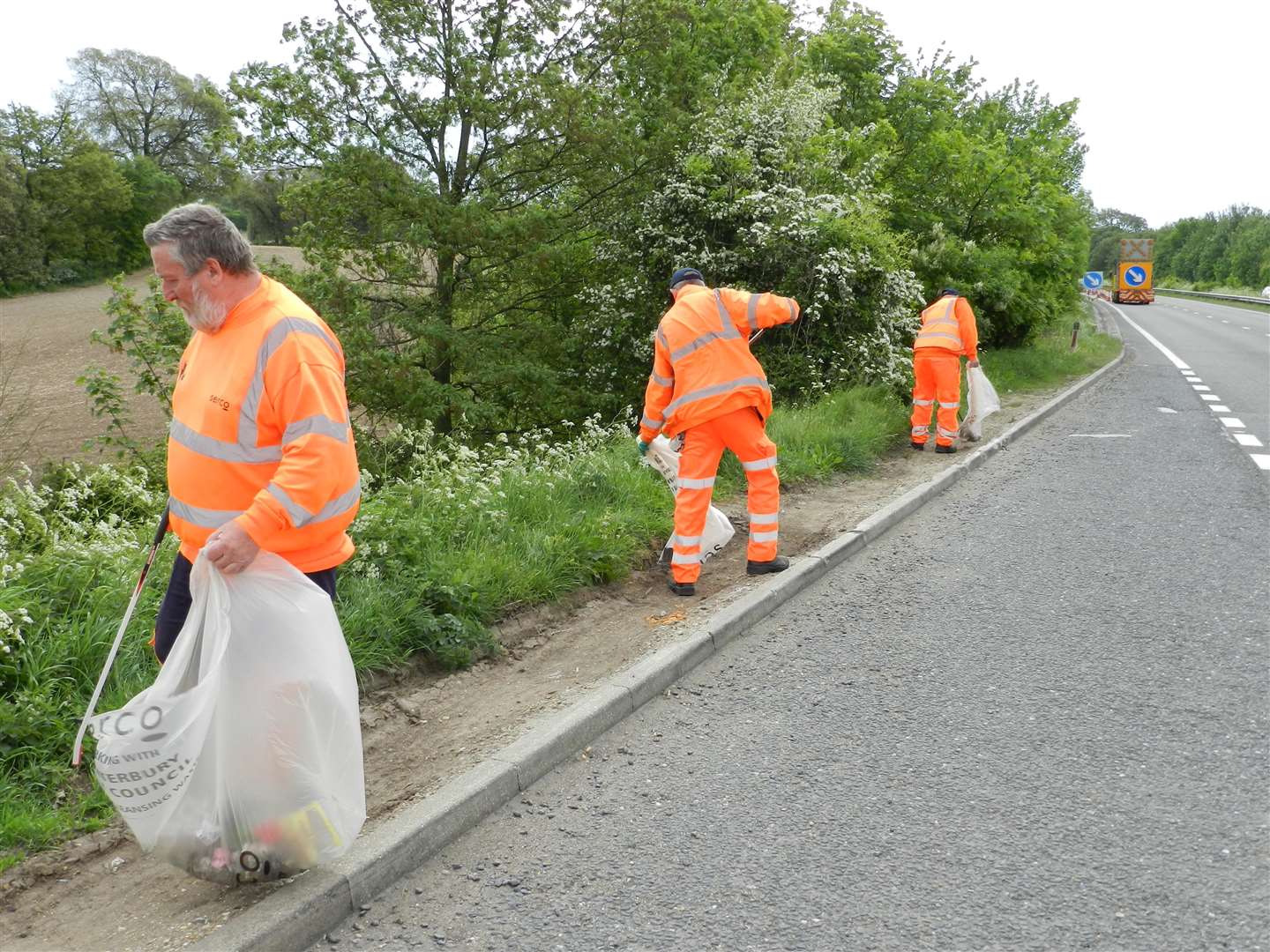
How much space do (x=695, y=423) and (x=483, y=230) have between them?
7.91m

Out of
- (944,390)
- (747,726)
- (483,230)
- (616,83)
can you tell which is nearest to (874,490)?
(944,390)

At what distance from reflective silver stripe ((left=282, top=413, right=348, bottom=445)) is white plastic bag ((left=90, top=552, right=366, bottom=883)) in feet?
1.08

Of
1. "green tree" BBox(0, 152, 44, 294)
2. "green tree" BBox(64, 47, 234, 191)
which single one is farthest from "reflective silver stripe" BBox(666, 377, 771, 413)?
"green tree" BBox(64, 47, 234, 191)

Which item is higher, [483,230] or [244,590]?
[483,230]

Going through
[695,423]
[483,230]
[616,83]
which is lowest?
[695,423]

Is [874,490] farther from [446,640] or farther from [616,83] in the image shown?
[616,83]

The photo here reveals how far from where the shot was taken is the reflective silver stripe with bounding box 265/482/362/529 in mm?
2676

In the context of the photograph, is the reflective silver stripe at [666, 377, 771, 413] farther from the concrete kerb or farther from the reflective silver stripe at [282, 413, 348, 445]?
the reflective silver stripe at [282, 413, 348, 445]

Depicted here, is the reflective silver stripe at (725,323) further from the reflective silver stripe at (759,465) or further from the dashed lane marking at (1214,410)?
the dashed lane marking at (1214,410)

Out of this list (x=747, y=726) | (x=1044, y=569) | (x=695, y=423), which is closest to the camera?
(x=747, y=726)

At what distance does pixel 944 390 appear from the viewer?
10.7m

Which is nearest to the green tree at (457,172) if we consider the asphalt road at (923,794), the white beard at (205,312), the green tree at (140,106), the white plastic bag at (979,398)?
the white plastic bag at (979,398)

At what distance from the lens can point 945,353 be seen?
35.2 ft

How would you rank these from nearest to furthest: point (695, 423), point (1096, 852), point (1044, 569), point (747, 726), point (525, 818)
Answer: point (1096, 852) < point (525, 818) < point (747, 726) < point (695, 423) < point (1044, 569)
